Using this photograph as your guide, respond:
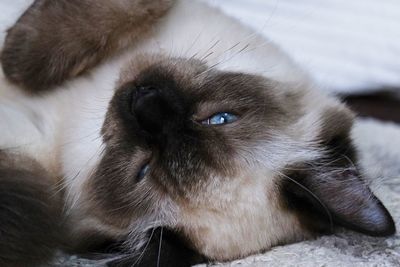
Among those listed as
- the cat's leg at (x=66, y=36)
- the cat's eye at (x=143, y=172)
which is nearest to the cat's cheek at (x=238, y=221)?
the cat's eye at (x=143, y=172)

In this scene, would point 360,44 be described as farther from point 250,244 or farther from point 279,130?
point 250,244

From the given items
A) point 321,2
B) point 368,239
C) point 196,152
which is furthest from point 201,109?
point 321,2

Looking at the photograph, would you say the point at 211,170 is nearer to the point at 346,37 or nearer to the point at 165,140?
the point at 165,140

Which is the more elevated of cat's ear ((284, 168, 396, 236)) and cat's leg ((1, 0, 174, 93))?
cat's leg ((1, 0, 174, 93))

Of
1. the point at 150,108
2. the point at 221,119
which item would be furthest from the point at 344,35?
the point at 150,108

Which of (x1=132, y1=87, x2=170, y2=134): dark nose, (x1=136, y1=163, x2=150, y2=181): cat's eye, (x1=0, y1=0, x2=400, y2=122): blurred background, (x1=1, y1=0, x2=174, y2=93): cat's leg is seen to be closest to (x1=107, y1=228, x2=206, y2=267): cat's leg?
(x1=136, y1=163, x2=150, y2=181): cat's eye

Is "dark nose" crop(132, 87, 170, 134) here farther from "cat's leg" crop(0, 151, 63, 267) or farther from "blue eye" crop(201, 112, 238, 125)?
"cat's leg" crop(0, 151, 63, 267)
